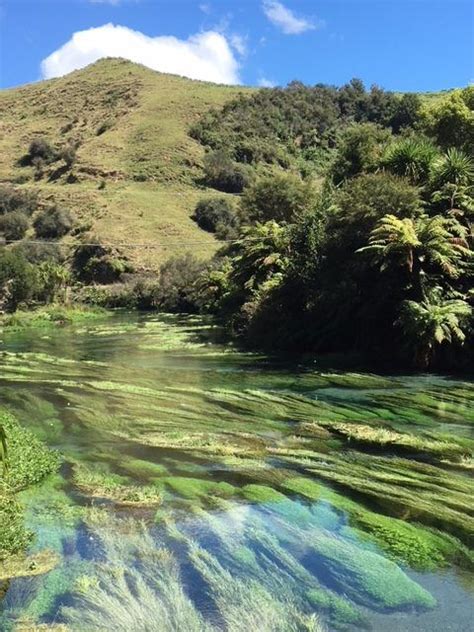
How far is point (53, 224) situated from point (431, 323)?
59.7 metres

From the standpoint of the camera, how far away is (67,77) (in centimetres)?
12638

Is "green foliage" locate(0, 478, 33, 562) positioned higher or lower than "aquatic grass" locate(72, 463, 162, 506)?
higher

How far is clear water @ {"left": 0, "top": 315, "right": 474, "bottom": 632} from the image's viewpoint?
6.22m

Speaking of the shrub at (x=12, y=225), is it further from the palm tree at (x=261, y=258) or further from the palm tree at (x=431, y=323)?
the palm tree at (x=431, y=323)

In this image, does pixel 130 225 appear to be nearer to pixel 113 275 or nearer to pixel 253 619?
pixel 113 275

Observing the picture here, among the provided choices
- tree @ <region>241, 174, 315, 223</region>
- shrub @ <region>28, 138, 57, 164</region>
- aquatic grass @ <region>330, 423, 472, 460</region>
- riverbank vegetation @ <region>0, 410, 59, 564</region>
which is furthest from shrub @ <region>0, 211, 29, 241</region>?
aquatic grass @ <region>330, 423, 472, 460</region>

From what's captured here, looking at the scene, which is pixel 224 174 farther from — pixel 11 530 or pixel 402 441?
pixel 11 530

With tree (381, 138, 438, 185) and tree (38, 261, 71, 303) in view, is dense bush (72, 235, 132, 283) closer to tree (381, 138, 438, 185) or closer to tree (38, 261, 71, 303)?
tree (38, 261, 71, 303)

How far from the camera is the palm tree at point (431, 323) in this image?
19.8 meters

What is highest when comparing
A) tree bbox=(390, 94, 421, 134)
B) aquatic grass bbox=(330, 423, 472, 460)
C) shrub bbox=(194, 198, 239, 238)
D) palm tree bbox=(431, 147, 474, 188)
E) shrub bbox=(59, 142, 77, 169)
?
tree bbox=(390, 94, 421, 134)

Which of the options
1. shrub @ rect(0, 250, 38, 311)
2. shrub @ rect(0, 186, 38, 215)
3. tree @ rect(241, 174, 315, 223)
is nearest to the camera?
tree @ rect(241, 174, 315, 223)

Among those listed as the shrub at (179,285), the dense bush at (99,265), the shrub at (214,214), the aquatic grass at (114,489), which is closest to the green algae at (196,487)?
the aquatic grass at (114,489)

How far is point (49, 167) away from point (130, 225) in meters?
26.8

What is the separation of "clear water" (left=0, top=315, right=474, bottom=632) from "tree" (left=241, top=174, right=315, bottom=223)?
3072 cm
